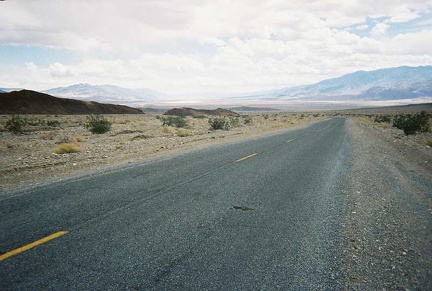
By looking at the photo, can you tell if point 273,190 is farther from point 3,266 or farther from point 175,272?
point 3,266

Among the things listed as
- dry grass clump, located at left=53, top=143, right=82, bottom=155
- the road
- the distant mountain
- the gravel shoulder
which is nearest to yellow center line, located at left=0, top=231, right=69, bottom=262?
the road

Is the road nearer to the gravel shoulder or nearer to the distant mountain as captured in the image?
the gravel shoulder

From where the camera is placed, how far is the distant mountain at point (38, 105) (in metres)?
57.5

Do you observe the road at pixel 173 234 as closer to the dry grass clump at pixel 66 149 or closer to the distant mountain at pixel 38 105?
the dry grass clump at pixel 66 149

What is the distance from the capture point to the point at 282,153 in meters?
13.0

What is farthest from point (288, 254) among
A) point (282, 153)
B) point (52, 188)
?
point (282, 153)

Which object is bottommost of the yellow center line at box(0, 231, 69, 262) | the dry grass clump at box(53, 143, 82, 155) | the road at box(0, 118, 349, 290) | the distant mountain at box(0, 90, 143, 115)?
the dry grass clump at box(53, 143, 82, 155)

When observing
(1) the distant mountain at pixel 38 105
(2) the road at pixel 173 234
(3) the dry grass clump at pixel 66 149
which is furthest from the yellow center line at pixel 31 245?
(1) the distant mountain at pixel 38 105

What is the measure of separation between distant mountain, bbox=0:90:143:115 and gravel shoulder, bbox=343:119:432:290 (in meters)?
62.7

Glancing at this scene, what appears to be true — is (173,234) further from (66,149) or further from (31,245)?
(66,149)

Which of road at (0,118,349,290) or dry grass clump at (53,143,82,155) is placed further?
dry grass clump at (53,143,82,155)

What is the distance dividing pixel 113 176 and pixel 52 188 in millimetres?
1683

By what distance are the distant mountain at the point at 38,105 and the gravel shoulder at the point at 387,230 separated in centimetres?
6269

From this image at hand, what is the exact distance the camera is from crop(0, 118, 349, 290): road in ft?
11.4
